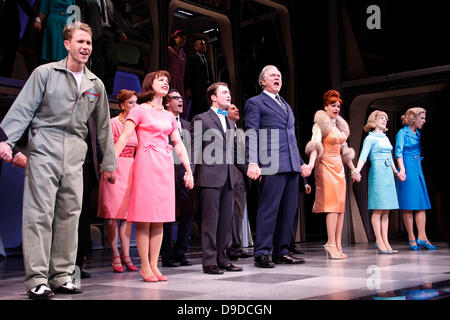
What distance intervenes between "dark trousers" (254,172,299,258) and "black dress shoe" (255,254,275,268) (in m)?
0.04

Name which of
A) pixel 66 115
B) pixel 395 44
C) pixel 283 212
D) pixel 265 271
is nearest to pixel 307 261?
pixel 283 212

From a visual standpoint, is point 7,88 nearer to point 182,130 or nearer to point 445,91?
point 182,130

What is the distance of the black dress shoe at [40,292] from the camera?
3.02m

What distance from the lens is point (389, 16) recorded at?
26.6ft

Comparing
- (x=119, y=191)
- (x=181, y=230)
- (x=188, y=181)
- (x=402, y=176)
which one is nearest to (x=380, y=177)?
(x=402, y=176)

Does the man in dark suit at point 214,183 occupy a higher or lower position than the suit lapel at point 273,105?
lower

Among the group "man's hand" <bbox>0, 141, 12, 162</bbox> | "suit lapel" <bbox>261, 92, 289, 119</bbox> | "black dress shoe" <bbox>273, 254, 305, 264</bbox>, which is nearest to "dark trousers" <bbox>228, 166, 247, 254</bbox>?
"black dress shoe" <bbox>273, 254, 305, 264</bbox>

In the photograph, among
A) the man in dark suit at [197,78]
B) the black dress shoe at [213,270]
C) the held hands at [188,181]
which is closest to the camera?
the held hands at [188,181]

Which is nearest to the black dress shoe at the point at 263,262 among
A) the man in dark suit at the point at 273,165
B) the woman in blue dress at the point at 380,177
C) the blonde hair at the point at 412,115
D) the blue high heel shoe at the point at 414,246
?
the man in dark suit at the point at 273,165

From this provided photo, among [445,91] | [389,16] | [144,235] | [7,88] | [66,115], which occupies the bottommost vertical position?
[144,235]

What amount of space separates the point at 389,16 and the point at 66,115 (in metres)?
6.45

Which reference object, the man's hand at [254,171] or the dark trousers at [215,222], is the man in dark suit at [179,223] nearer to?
the dark trousers at [215,222]

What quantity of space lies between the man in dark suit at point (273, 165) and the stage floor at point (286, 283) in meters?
0.28

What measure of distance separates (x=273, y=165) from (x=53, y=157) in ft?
7.62
